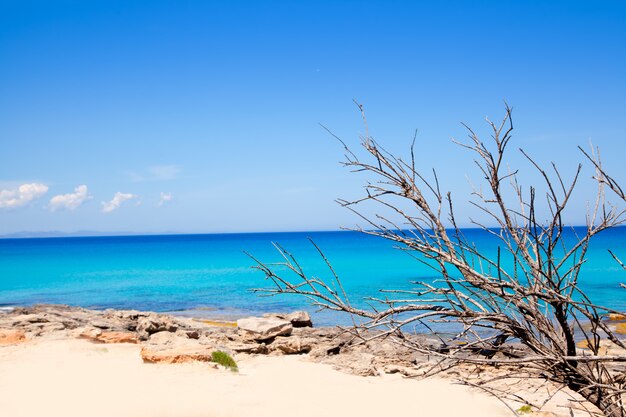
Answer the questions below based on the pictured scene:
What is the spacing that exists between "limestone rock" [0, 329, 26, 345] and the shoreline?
2cm

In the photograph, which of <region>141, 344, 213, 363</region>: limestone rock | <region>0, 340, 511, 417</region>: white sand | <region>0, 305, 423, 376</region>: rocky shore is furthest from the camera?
<region>0, 305, 423, 376</region>: rocky shore

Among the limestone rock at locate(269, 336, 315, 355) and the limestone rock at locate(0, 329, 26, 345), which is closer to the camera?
the limestone rock at locate(0, 329, 26, 345)

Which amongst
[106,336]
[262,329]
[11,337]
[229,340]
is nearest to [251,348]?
[262,329]

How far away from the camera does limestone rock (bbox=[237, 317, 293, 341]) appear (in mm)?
14461

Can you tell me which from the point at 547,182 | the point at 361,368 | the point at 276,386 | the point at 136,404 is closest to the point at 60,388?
the point at 136,404

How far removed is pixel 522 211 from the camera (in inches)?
156

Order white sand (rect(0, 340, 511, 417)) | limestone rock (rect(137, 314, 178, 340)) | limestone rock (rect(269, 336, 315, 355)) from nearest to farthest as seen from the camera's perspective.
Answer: white sand (rect(0, 340, 511, 417)) < limestone rock (rect(269, 336, 315, 355)) < limestone rock (rect(137, 314, 178, 340))

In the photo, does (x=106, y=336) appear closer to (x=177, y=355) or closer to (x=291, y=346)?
(x=177, y=355)

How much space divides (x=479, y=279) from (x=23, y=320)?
54.1ft

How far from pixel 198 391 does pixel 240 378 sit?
1395mm

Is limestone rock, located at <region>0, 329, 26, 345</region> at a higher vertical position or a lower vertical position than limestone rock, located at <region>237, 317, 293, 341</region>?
higher

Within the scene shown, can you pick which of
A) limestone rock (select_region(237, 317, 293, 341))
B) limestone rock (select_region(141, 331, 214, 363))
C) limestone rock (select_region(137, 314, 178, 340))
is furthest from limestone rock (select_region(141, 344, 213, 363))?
limestone rock (select_region(137, 314, 178, 340))

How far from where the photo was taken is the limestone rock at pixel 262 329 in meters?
14.5

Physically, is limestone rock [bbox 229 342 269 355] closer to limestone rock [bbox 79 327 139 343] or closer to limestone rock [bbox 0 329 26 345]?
limestone rock [bbox 79 327 139 343]
